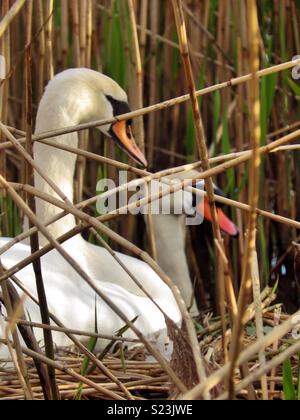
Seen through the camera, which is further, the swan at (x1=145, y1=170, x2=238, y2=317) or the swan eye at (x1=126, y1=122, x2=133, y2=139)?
the swan at (x1=145, y1=170, x2=238, y2=317)

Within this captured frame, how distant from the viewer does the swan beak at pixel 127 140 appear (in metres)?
3.37

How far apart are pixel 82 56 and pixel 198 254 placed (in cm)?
158

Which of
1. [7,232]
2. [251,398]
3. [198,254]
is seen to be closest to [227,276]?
[251,398]

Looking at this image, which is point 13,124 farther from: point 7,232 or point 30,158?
point 30,158

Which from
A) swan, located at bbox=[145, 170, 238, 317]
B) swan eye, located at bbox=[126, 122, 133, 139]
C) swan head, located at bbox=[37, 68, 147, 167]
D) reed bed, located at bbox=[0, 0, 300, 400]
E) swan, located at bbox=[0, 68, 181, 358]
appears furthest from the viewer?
swan, located at bbox=[145, 170, 238, 317]

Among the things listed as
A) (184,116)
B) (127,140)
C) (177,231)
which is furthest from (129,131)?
(184,116)

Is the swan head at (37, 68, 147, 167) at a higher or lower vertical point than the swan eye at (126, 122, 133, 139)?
higher

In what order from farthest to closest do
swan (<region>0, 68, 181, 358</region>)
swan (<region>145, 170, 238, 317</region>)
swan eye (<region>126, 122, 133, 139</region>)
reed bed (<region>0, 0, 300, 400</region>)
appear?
1. swan (<region>145, 170, 238, 317</region>)
2. swan eye (<region>126, 122, 133, 139</region>)
3. swan (<region>0, 68, 181, 358</region>)
4. reed bed (<region>0, 0, 300, 400</region>)

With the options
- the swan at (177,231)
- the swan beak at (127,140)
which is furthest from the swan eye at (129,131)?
the swan at (177,231)

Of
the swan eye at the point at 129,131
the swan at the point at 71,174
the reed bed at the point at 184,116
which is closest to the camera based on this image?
the reed bed at the point at 184,116

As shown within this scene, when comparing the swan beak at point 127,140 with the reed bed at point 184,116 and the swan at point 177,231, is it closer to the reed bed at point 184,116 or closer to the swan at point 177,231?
the reed bed at point 184,116

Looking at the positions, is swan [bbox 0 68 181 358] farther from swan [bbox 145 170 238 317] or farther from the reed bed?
swan [bbox 145 170 238 317]

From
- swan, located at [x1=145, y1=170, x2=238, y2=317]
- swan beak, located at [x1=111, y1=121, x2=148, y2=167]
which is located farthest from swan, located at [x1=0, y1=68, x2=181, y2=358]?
swan, located at [x1=145, y1=170, x2=238, y2=317]

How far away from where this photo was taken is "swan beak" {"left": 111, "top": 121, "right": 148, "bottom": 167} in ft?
11.1
